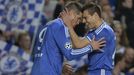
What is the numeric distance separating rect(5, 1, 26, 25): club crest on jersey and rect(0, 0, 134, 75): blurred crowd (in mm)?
236

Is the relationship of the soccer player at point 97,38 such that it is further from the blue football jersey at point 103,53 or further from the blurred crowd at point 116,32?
the blurred crowd at point 116,32

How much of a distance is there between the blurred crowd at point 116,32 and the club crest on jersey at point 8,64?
332 millimetres

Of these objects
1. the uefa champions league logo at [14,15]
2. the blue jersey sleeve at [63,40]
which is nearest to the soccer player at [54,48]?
the blue jersey sleeve at [63,40]

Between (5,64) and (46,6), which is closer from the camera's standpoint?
(5,64)

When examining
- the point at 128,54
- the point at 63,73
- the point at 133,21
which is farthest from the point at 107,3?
the point at 63,73

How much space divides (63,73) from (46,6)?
3977 mm

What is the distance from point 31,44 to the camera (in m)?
10.9

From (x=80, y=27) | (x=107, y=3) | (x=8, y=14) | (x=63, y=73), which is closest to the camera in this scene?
(x=63, y=73)

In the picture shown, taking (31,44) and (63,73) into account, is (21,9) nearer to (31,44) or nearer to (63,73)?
(31,44)

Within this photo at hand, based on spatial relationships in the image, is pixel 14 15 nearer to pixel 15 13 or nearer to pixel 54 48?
pixel 15 13

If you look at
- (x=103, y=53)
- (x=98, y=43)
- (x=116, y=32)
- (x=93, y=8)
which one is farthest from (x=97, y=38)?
(x=116, y=32)

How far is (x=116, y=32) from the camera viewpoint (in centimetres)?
1073

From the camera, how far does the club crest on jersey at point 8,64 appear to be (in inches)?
413

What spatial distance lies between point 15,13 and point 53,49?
3.51 m
